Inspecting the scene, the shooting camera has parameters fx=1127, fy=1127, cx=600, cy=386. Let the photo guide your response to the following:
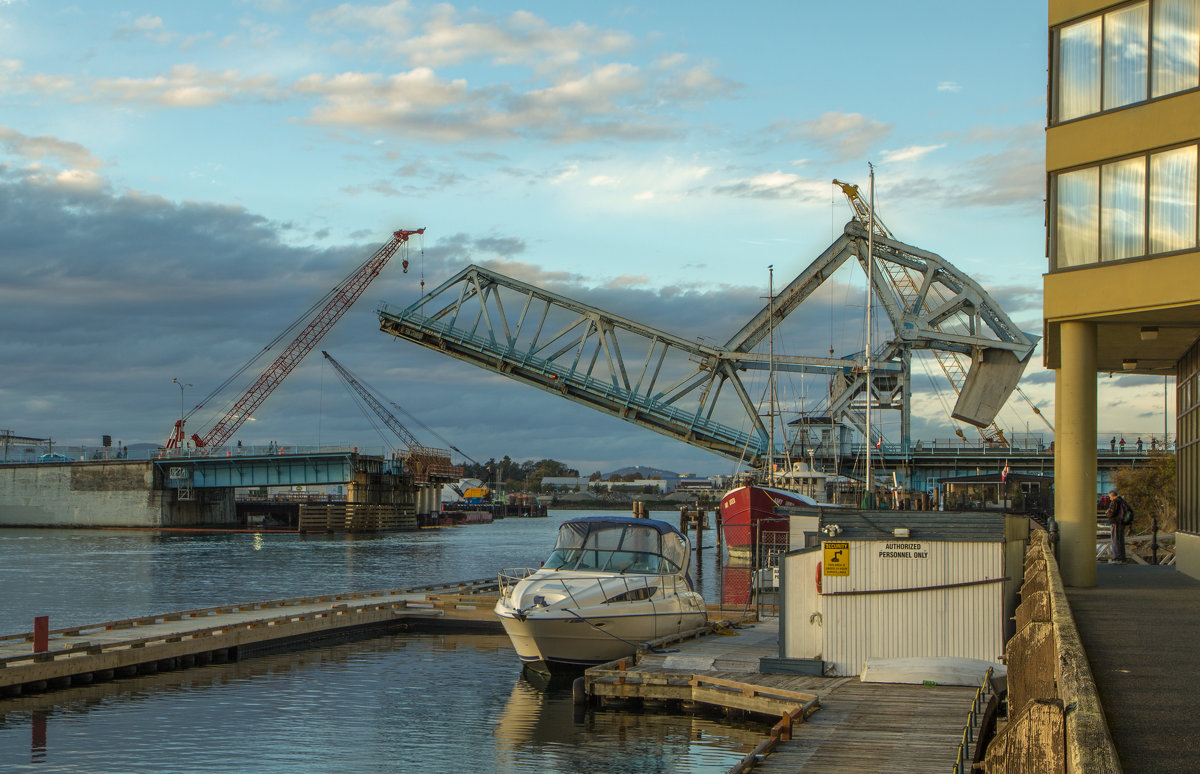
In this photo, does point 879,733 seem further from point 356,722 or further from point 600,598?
point 356,722

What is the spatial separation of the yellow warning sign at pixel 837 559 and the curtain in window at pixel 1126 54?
818 centimetres

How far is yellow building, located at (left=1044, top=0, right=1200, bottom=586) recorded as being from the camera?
16.9 metres

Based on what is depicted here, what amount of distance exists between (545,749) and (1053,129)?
1289 centimetres

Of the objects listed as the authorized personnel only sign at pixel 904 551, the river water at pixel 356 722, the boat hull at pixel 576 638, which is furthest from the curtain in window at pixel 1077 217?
the boat hull at pixel 576 638

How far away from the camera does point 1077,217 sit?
59.7 feet

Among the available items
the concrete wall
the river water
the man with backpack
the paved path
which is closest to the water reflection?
the river water

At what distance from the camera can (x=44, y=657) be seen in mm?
20469

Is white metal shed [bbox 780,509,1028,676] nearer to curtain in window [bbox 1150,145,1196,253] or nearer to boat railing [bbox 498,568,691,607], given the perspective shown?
curtain in window [bbox 1150,145,1196,253]

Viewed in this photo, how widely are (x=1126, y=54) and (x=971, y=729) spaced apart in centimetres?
1097

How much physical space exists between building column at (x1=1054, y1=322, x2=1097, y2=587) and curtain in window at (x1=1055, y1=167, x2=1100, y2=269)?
1.14 m

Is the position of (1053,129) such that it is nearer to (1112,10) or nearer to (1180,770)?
(1112,10)

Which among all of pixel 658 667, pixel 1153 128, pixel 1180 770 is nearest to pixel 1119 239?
pixel 1153 128

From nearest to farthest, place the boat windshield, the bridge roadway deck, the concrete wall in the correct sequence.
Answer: the bridge roadway deck, the boat windshield, the concrete wall

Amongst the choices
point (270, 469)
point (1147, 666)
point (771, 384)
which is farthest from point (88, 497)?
point (1147, 666)
